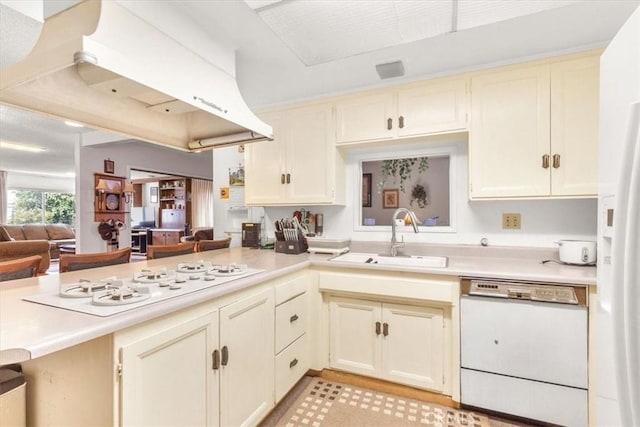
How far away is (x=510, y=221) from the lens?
222cm

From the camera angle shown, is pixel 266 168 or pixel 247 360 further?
pixel 266 168

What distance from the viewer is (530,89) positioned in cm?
194

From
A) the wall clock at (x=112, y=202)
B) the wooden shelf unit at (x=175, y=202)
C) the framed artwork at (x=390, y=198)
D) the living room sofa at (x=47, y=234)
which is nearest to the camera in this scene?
the framed artwork at (x=390, y=198)

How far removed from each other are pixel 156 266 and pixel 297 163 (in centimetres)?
135

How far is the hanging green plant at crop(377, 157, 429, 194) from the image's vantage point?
8.34ft

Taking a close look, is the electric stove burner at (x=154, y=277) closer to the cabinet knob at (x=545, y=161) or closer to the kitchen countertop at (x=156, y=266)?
the kitchen countertop at (x=156, y=266)

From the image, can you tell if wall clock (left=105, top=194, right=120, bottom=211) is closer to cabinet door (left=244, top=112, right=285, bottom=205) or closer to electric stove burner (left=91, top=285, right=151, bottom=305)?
cabinet door (left=244, top=112, right=285, bottom=205)

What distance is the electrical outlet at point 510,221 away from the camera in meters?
2.20

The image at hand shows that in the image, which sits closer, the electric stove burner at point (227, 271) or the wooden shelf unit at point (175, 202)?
the electric stove burner at point (227, 271)

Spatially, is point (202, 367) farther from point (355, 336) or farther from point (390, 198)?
point (390, 198)

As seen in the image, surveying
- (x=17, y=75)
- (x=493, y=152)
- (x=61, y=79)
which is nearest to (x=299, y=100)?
(x=493, y=152)

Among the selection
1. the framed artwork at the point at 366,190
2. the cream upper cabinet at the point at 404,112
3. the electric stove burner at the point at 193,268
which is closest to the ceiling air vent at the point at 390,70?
the cream upper cabinet at the point at 404,112

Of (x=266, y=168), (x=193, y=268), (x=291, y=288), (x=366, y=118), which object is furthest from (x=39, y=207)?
(x=366, y=118)

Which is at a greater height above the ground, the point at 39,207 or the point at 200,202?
the point at 200,202
